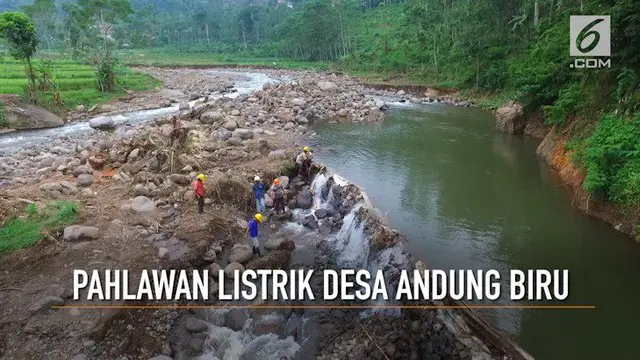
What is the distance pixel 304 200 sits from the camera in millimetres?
15422

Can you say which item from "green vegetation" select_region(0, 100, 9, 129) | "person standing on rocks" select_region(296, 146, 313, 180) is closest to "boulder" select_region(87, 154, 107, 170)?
"person standing on rocks" select_region(296, 146, 313, 180)

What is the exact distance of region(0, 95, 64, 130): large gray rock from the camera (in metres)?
27.2

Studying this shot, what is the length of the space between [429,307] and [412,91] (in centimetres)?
3870

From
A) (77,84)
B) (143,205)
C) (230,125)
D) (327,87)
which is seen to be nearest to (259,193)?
(143,205)

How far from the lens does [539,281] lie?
423 inches

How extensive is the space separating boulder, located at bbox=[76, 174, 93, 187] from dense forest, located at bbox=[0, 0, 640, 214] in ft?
55.9

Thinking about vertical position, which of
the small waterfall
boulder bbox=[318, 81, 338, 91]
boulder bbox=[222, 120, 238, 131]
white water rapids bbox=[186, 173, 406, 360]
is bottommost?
white water rapids bbox=[186, 173, 406, 360]

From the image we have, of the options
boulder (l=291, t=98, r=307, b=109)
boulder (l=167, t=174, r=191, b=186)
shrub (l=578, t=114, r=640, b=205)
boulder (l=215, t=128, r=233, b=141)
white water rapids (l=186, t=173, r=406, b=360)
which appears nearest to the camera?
white water rapids (l=186, t=173, r=406, b=360)

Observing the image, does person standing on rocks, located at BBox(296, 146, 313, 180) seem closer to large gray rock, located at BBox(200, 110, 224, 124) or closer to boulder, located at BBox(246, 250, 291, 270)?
boulder, located at BBox(246, 250, 291, 270)

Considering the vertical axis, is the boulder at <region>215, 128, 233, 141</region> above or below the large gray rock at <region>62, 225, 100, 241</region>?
above

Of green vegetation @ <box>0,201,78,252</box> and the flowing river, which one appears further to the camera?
green vegetation @ <box>0,201,78,252</box>

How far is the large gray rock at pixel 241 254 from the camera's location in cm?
1116

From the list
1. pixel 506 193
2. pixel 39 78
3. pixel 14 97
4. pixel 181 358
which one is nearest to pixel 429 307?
pixel 181 358

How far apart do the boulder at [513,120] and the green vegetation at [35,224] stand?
23.2 meters
